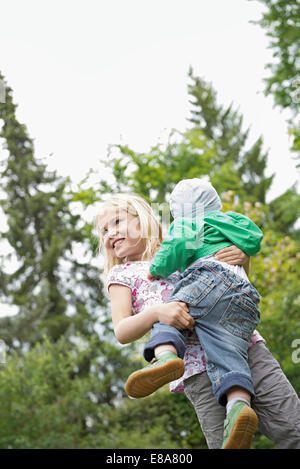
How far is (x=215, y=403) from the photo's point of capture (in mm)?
1858

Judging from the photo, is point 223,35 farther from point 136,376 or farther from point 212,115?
point 136,376

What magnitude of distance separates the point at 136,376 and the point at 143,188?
23.2ft

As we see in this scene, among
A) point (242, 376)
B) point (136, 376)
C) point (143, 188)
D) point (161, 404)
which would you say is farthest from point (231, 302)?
point (161, 404)

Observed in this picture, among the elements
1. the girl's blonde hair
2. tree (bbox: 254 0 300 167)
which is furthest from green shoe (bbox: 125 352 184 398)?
tree (bbox: 254 0 300 167)

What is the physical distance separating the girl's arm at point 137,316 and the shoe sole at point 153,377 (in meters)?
0.18

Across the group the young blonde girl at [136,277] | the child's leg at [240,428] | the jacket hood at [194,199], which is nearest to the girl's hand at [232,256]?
the young blonde girl at [136,277]

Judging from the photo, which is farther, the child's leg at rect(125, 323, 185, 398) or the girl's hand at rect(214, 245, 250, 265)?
the girl's hand at rect(214, 245, 250, 265)

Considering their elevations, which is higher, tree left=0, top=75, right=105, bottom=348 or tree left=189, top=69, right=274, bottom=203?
tree left=189, top=69, right=274, bottom=203

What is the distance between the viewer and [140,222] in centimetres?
233

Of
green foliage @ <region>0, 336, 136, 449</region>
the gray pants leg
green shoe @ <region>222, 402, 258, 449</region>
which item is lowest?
green shoe @ <region>222, 402, 258, 449</region>

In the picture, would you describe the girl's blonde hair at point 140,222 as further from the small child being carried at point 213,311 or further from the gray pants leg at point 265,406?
the gray pants leg at point 265,406

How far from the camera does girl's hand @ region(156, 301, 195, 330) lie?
1799 millimetres

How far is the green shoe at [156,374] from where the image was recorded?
5.36 ft

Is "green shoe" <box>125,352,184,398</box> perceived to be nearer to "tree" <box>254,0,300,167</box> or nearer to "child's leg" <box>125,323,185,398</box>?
"child's leg" <box>125,323,185,398</box>
